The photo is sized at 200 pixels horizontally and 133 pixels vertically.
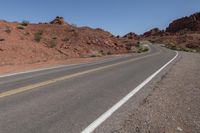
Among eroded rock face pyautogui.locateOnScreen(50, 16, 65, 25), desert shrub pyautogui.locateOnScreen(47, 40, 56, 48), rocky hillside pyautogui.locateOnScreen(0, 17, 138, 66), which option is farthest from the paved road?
eroded rock face pyautogui.locateOnScreen(50, 16, 65, 25)

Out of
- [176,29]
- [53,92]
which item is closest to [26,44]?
[53,92]

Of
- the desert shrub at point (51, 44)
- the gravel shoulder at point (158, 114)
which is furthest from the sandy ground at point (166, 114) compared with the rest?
the desert shrub at point (51, 44)

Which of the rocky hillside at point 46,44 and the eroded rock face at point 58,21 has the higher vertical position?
the eroded rock face at point 58,21

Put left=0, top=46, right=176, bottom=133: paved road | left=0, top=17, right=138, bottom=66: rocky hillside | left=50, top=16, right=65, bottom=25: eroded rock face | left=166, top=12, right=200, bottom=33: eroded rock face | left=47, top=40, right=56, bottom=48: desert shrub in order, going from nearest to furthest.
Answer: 1. left=0, top=46, right=176, bottom=133: paved road
2. left=0, top=17, right=138, bottom=66: rocky hillside
3. left=47, top=40, right=56, bottom=48: desert shrub
4. left=50, top=16, right=65, bottom=25: eroded rock face
5. left=166, top=12, right=200, bottom=33: eroded rock face

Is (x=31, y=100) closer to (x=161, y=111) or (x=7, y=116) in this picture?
(x=7, y=116)

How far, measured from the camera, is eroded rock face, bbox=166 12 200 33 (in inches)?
7003

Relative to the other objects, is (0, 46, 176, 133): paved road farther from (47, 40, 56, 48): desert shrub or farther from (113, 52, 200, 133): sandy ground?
(47, 40, 56, 48): desert shrub

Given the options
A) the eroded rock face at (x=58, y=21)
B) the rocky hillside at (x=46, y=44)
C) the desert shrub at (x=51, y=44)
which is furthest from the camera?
the eroded rock face at (x=58, y=21)

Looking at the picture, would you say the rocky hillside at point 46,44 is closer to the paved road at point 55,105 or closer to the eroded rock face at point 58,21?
the eroded rock face at point 58,21

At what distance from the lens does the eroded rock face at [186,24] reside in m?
178

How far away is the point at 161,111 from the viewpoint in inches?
290

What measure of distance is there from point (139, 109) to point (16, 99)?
11.0 ft

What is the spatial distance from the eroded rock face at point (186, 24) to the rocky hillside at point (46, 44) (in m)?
131

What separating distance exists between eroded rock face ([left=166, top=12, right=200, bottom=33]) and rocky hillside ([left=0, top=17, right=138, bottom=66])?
131 meters
